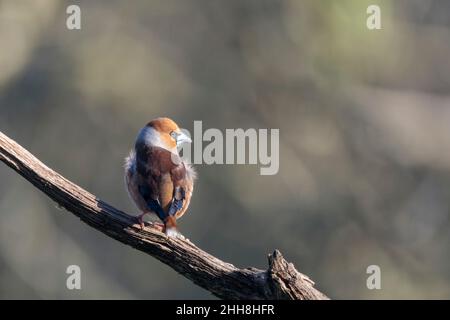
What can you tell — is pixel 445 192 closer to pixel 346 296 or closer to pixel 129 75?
pixel 346 296

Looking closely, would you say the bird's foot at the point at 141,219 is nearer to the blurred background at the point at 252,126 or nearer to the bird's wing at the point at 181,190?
the bird's wing at the point at 181,190

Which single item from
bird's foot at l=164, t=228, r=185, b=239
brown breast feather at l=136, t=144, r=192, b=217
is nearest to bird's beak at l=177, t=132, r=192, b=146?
brown breast feather at l=136, t=144, r=192, b=217

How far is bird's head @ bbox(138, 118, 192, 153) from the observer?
21.2 ft

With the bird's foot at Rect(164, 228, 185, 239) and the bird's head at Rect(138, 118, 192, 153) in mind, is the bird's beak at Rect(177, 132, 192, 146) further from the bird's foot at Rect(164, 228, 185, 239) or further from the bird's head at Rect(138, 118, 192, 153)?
the bird's foot at Rect(164, 228, 185, 239)

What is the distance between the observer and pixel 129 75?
16.5 m

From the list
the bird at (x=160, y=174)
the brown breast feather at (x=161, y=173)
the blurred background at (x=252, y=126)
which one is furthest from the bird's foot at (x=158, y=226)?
the blurred background at (x=252, y=126)

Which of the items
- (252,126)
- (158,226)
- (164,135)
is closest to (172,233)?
(158,226)

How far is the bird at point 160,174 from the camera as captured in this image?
6.06 metres

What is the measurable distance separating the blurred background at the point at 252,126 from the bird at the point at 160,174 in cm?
887

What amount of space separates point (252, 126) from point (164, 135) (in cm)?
984

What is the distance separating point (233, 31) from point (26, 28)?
10.9 ft

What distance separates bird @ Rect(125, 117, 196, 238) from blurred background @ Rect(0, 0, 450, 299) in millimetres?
8870

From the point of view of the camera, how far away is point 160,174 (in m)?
6.18
